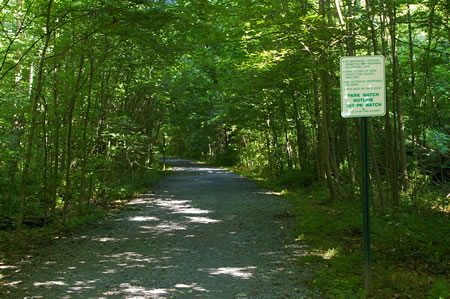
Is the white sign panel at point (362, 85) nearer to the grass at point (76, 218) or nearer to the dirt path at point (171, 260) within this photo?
the dirt path at point (171, 260)

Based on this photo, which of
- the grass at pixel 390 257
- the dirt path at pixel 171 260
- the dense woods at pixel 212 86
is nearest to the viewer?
the grass at pixel 390 257

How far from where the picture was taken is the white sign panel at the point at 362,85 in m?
3.92

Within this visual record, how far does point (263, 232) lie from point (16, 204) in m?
6.63

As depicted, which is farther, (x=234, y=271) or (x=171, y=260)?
(x=171, y=260)

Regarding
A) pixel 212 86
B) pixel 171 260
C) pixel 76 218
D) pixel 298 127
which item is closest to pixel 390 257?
pixel 171 260

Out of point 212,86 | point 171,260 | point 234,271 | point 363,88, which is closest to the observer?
point 363,88

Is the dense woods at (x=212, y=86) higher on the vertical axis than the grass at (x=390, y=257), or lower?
higher

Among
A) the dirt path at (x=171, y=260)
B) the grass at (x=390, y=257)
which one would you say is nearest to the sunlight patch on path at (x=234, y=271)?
the dirt path at (x=171, y=260)

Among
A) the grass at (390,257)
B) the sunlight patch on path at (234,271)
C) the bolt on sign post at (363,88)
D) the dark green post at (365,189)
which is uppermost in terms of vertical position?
the bolt on sign post at (363,88)

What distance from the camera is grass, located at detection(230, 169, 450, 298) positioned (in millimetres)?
4539

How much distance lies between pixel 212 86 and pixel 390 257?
17.7m

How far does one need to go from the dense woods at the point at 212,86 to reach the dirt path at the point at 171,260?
1415mm

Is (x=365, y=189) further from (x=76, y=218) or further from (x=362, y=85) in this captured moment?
(x=76, y=218)

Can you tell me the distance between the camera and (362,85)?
3957mm
